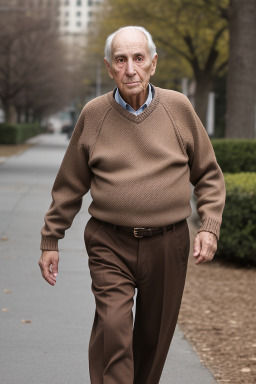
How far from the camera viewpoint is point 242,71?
18.3 m

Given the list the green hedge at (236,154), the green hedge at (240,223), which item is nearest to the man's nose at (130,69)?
the green hedge at (240,223)

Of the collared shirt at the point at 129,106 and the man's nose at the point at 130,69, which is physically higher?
the man's nose at the point at 130,69

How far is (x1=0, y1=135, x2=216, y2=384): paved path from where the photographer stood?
16.4ft

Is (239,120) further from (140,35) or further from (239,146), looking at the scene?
(140,35)

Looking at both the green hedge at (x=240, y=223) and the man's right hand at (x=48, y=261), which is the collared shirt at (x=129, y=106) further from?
the green hedge at (x=240, y=223)

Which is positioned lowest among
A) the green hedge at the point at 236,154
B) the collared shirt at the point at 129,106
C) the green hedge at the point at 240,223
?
the green hedge at the point at 236,154

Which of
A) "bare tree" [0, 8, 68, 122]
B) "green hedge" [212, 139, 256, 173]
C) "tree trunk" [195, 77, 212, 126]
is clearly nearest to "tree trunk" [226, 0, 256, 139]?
"green hedge" [212, 139, 256, 173]

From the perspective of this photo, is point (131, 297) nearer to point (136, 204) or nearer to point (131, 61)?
point (136, 204)

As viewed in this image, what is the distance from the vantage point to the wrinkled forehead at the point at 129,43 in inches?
137

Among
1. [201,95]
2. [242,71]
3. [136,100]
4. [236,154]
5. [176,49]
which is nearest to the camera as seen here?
[136,100]

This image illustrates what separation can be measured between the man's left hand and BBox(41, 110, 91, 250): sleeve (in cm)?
53

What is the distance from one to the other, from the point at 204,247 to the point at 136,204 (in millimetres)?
353

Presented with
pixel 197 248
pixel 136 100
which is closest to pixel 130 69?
pixel 136 100

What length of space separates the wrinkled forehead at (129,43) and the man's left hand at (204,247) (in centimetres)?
79
